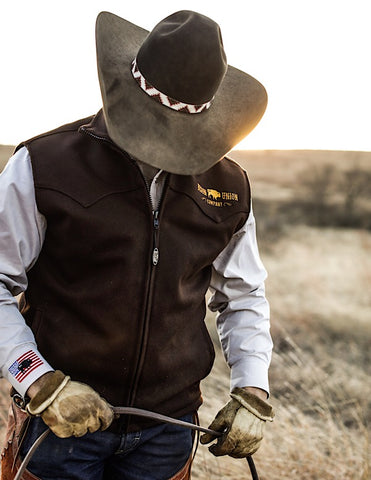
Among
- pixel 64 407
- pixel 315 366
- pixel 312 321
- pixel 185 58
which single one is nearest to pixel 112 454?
pixel 64 407

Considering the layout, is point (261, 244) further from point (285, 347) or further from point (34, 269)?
point (34, 269)

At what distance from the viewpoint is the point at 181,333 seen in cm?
174

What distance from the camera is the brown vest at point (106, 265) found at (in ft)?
5.11

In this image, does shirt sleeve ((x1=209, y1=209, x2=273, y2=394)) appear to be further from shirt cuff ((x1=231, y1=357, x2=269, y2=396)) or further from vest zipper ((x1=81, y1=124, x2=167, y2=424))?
vest zipper ((x1=81, y1=124, x2=167, y2=424))

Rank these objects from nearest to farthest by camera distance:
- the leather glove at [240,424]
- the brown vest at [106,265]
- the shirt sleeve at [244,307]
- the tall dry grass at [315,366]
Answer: the brown vest at [106,265] < the leather glove at [240,424] < the shirt sleeve at [244,307] < the tall dry grass at [315,366]

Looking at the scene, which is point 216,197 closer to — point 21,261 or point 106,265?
point 106,265

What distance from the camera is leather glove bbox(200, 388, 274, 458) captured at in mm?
1751

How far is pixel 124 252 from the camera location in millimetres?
1581

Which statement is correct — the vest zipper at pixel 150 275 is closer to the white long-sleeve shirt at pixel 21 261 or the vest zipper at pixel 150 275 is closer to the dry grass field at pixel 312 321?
the white long-sleeve shirt at pixel 21 261

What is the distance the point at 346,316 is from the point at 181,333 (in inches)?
327

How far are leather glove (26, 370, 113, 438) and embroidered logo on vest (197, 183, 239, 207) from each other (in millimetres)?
645

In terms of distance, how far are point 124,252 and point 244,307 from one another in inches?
20.0

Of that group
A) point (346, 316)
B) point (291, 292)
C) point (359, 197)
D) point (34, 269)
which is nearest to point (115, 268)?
point (34, 269)

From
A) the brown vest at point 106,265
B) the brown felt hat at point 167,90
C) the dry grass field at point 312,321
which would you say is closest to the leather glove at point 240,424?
the brown vest at point 106,265
